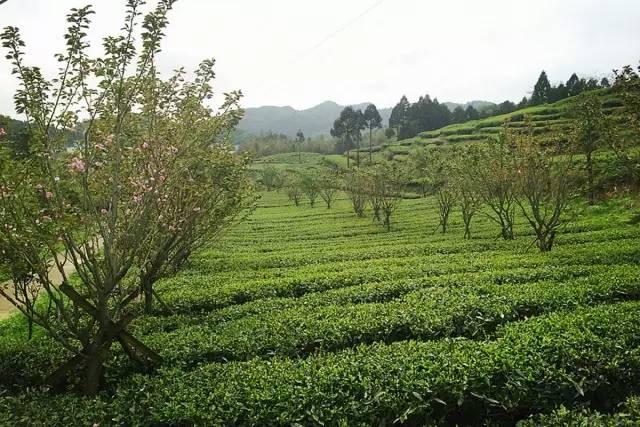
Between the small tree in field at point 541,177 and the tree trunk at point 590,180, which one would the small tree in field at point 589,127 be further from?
the small tree in field at point 541,177

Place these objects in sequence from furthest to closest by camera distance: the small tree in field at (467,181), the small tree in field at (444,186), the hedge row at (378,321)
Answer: the small tree in field at (444,186)
the small tree in field at (467,181)
the hedge row at (378,321)

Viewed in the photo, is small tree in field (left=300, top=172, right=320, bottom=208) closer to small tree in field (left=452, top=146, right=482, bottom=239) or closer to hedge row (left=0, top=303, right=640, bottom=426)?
small tree in field (left=452, top=146, right=482, bottom=239)

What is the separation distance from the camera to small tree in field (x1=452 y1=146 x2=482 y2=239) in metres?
23.3

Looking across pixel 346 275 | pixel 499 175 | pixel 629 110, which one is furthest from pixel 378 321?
pixel 499 175

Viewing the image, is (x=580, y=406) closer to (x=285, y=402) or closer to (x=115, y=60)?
(x=285, y=402)

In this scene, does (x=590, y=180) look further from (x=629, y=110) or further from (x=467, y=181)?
(x=629, y=110)

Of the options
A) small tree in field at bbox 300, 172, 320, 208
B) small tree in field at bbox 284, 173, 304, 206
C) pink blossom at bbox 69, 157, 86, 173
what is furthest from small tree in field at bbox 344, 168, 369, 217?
pink blossom at bbox 69, 157, 86, 173

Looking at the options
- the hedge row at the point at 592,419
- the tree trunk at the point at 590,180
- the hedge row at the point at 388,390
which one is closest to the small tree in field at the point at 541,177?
the hedge row at the point at 388,390

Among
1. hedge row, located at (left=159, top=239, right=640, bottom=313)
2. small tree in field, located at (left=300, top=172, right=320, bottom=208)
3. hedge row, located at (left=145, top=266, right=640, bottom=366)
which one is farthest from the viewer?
small tree in field, located at (left=300, top=172, right=320, bottom=208)

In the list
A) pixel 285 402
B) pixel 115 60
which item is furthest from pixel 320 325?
pixel 115 60

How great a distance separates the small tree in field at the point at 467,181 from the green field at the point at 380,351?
8.04m

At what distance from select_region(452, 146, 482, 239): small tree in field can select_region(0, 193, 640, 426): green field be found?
317 inches

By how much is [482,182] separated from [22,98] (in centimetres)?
2025

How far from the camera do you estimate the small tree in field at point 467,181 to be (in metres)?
23.3
